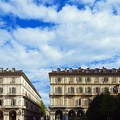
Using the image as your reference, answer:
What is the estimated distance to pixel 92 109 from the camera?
7506 cm

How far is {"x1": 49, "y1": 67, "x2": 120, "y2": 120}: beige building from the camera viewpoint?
313ft

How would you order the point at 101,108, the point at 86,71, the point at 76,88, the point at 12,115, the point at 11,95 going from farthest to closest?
the point at 86,71, the point at 76,88, the point at 12,115, the point at 11,95, the point at 101,108

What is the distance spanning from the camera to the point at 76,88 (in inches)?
3802

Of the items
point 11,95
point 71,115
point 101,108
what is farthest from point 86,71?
point 101,108

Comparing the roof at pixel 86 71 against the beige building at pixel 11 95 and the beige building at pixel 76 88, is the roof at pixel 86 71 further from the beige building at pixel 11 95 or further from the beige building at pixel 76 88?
the beige building at pixel 11 95

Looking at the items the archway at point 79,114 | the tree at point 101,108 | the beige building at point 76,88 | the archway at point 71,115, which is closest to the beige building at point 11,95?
the beige building at point 76,88

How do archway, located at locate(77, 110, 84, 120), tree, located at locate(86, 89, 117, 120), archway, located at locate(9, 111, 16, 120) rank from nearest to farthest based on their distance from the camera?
tree, located at locate(86, 89, 117, 120) → archway, located at locate(9, 111, 16, 120) → archway, located at locate(77, 110, 84, 120)

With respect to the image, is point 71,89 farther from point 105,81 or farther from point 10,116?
point 10,116

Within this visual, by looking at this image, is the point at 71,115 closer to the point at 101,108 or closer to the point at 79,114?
the point at 79,114

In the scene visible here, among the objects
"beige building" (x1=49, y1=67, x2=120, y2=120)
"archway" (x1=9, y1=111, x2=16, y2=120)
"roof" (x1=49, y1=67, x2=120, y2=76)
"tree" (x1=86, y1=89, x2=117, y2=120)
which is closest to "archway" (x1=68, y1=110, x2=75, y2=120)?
"beige building" (x1=49, y1=67, x2=120, y2=120)

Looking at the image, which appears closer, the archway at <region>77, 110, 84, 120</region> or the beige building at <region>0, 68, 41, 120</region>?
the beige building at <region>0, 68, 41, 120</region>

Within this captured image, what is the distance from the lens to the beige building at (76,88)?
313ft

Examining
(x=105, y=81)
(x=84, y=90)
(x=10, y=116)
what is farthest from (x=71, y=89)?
(x=10, y=116)

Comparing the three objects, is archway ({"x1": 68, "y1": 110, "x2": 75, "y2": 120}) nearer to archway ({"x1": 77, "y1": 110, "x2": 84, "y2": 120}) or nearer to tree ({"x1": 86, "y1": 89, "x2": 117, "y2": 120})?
archway ({"x1": 77, "y1": 110, "x2": 84, "y2": 120})
